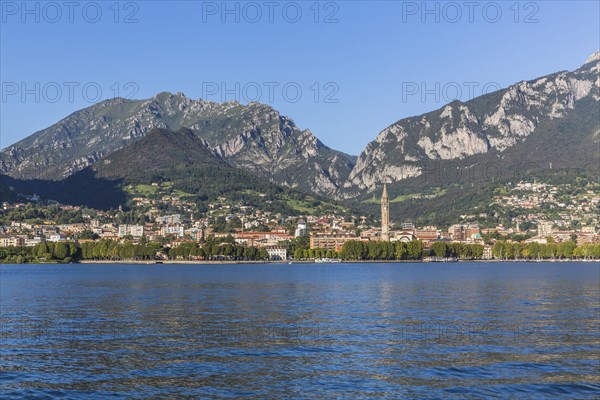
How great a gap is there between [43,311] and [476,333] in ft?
117

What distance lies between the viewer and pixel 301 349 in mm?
42406

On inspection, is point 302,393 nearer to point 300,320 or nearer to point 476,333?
point 476,333

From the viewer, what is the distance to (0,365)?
38.1 meters

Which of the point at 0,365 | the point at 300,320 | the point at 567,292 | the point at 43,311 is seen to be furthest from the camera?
the point at 567,292

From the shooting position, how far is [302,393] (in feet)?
105

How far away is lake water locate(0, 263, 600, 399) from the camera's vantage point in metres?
33.2

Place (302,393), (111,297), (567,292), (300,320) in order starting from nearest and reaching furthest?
(302,393), (300,320), (111,297), (567,292)

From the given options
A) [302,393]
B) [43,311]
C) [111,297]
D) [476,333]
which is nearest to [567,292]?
[476,333]

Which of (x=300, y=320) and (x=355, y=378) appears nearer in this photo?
(x=355, y=378)

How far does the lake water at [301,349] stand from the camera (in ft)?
109

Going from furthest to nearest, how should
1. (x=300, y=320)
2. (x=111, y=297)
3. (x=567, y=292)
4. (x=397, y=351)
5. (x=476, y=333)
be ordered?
1. (x=567, y=292)
2. (x=111, y=297)
3. (x=300, y=320)
4. (x=476, y=333)
5. (x=397, y=351)

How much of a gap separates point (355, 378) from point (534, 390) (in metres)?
7.74

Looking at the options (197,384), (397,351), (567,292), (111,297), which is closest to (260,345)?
(397,351)

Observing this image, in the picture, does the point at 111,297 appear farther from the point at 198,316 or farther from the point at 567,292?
the point at 567,292
